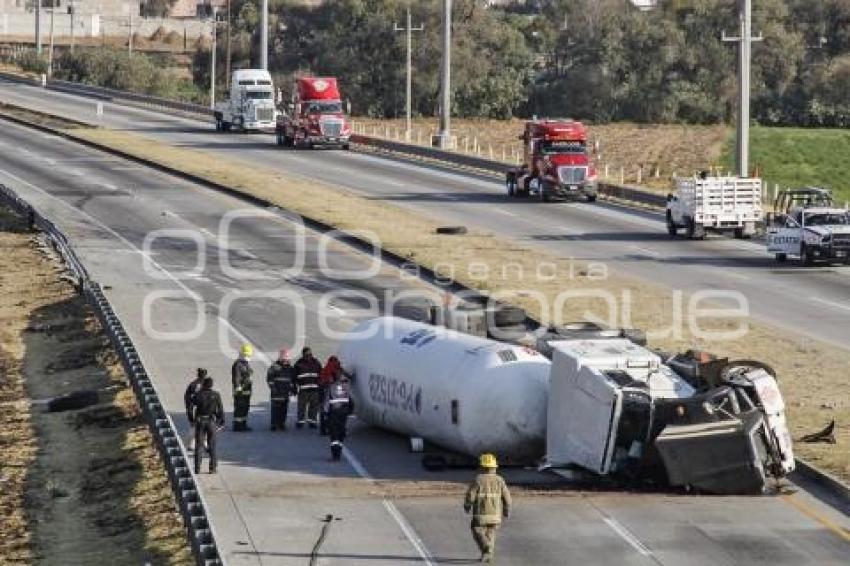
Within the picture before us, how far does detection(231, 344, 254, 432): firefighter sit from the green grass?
6986 centimetres

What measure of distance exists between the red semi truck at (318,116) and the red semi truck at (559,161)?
22.1 metres

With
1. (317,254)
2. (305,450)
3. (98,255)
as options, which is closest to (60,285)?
(98,255)

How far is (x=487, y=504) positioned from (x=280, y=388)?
9193mm

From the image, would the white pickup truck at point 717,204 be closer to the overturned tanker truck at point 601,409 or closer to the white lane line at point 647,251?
the white lane line at point 647,251

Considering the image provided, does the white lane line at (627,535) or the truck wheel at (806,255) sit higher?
the truck wheel at (806,255)

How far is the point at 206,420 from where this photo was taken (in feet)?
94.6

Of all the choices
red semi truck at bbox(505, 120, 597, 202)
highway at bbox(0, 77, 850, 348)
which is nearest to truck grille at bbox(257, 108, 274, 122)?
highway at bbox(0, 77, 850, 348)

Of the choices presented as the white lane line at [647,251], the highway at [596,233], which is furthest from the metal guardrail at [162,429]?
the white lane line at [647,251]

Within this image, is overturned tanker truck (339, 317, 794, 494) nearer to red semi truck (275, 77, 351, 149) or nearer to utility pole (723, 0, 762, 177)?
utility pole (723, 0, 762, 177)

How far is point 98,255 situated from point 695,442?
32.0 m

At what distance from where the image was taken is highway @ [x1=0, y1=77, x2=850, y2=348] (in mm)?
48094

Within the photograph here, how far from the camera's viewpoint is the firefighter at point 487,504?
77.0 feet

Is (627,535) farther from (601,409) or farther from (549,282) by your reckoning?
(549,282)

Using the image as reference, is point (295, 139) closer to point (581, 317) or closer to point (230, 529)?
point (581, 317)
